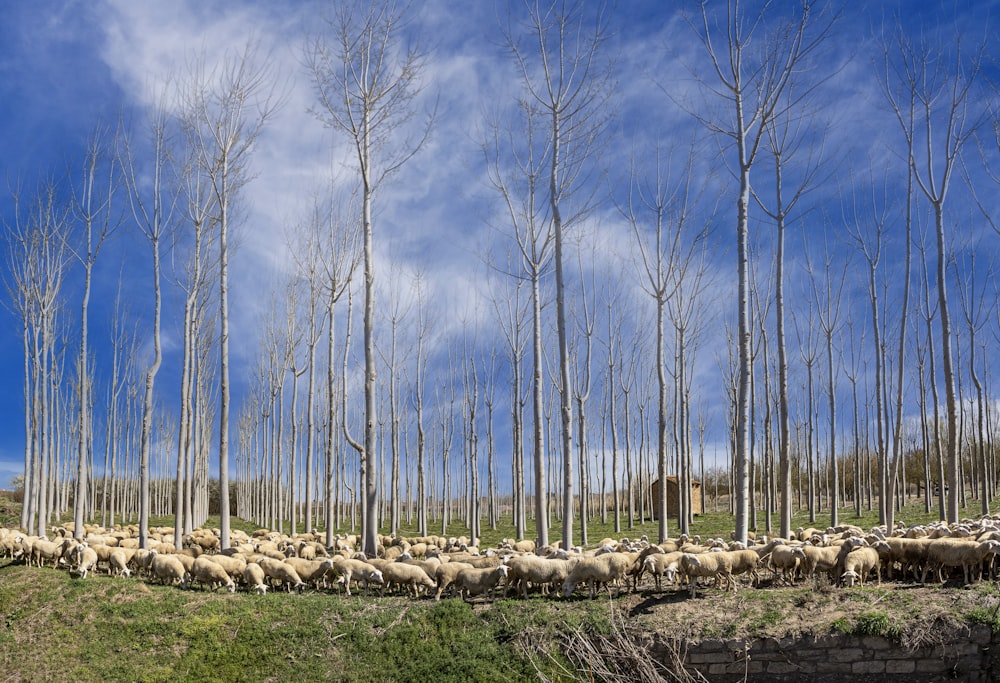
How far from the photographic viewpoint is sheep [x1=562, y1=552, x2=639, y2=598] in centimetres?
1218

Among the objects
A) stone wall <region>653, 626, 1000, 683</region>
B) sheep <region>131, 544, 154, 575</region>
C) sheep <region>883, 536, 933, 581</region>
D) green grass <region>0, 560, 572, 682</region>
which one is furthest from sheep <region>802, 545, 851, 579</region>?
sheep <region>131, 544, 154, 575</region>

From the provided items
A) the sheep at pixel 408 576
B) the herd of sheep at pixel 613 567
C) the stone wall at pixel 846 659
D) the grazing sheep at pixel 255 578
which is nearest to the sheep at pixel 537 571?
the herd of sheep at pixel 613 567

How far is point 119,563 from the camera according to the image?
1529 cm

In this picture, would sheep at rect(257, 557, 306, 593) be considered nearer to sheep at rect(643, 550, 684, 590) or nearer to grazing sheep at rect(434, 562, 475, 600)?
grazing sheep at rect(434, 562, 475, 600)

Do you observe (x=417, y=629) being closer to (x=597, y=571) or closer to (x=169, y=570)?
(x=597, y=571)

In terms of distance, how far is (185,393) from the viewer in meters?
21.1

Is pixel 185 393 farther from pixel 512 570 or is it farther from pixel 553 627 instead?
pixel 553 627

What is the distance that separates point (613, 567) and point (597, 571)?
0.25 m

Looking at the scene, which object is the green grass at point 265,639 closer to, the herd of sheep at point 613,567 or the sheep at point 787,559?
the herd of sheep at point 613,567

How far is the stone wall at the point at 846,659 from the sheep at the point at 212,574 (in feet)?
25.9

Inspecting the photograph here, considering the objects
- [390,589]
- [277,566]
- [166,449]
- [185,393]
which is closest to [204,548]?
[185,393]

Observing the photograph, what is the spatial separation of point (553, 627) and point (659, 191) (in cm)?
1198

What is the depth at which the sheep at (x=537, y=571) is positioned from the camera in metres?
12.4

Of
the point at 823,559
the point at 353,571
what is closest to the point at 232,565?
the point at 353,571
